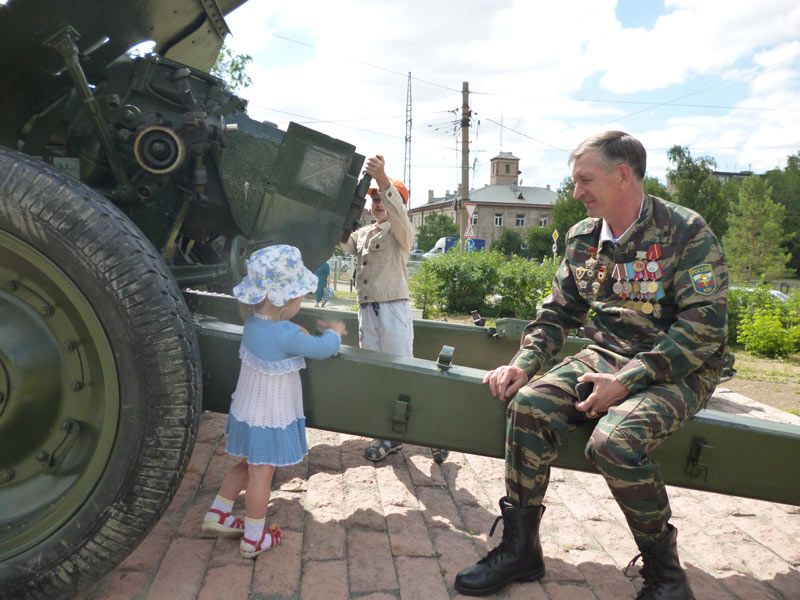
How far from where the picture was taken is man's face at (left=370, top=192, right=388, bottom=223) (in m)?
3.76

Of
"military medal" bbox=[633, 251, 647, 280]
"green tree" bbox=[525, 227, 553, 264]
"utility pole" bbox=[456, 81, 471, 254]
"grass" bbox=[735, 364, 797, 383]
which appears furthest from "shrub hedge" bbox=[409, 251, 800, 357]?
"green tree" bbox=[525, 227, 553, 264]

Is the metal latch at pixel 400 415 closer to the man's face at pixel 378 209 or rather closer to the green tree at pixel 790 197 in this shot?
the man's face at pixel 378 209

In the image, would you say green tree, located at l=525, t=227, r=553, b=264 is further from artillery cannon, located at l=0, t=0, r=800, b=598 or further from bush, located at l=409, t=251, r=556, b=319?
artillery cannon, located at l=0, t=0, r=800, b=598

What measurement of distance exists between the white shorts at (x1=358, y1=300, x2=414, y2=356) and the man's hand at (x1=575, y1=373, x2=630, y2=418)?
155cm

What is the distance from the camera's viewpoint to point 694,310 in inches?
86.1

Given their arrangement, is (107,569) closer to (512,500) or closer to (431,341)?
(512,500)

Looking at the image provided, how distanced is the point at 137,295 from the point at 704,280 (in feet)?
6.11

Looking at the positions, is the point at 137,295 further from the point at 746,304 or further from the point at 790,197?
the point at 790,197

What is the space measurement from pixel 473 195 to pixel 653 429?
79.8m

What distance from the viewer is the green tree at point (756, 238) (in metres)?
36.9

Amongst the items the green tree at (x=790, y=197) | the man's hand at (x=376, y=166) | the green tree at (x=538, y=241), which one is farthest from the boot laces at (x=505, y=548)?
the green tree at (x=538, y=241)

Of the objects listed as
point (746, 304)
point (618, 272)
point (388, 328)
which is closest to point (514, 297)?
point (746, 304)

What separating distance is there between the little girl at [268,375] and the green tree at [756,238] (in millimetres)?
39330

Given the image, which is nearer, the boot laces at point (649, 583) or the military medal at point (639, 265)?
the boot laces at point (649, 583)
